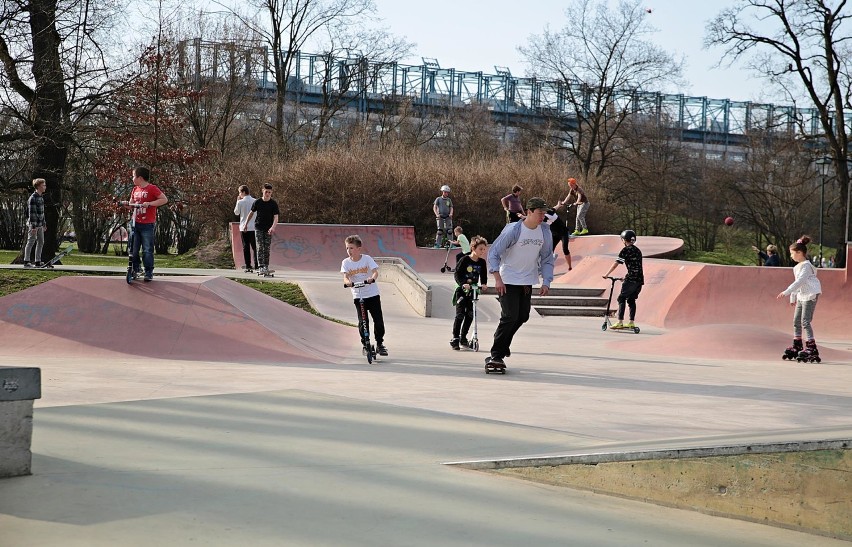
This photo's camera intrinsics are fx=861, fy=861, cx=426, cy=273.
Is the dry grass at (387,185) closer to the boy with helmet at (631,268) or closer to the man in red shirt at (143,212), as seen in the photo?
the boy with helmet at (631,268)

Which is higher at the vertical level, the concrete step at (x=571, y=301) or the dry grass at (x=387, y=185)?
the dry grass at (x=387, y=185)

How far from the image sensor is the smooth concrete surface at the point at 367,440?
12.2ft

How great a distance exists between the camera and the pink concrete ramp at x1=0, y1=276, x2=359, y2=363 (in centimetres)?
998

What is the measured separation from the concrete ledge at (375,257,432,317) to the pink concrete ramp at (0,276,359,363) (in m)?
4.15

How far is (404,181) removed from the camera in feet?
89.1

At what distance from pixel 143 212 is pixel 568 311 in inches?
360

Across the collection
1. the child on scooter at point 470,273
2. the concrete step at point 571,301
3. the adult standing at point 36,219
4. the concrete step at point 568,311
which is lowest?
the concrete step at point 568,311

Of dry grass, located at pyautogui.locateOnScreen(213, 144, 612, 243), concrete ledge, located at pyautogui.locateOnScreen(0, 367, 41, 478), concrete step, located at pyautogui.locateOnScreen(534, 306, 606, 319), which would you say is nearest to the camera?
concrete ledge, located at pyautogui.locateOnScreen(0, 367, 41, 478)

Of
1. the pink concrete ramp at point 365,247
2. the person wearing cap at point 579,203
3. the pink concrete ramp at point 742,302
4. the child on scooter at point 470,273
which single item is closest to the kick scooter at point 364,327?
the child on scooter at point 470,273

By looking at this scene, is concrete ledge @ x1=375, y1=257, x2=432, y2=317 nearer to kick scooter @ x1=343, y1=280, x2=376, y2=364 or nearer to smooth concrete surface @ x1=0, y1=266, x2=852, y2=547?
smooth concrete surface @ x1=0, y1=266, x2=852, y2=547

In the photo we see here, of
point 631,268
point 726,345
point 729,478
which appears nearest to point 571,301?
point 631,268

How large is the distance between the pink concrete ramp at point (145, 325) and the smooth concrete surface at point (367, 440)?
0.27 metres

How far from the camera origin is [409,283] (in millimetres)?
16969

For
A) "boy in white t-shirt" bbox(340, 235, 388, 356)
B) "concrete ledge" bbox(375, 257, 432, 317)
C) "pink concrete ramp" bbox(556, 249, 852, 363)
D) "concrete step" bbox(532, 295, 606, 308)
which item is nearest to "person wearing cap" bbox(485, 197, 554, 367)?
"boy in white t-shirt" bbox(340, 235, 388, 356)
